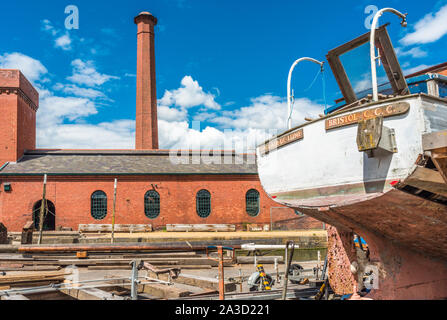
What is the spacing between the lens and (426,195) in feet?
17.0

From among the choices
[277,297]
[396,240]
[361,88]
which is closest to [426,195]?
[396,240]

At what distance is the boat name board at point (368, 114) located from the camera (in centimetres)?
496

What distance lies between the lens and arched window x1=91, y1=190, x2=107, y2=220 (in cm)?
2361

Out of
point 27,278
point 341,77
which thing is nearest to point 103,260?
point 27,278

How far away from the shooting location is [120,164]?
25641mm

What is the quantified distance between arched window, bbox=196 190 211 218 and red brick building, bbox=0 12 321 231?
0.07 m

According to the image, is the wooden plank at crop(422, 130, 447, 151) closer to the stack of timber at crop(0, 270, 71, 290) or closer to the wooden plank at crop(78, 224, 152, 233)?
the stack of timber at crop(0, 270, 71, 290)

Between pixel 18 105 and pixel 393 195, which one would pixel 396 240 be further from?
pixel 18 105

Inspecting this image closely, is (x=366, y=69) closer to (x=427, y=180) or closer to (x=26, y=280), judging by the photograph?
(x=427, y=180)

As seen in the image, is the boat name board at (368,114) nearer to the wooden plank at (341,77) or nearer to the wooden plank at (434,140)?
the wooden plank at (434,140)

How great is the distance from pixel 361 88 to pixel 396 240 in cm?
278

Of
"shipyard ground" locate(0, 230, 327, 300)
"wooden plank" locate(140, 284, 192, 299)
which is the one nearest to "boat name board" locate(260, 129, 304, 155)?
"shipyard ground" locate(0, 230, 327, 300)

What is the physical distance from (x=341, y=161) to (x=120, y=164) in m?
21.8

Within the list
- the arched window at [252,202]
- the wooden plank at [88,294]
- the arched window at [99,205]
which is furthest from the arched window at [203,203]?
the wooden plank at [88,294]
